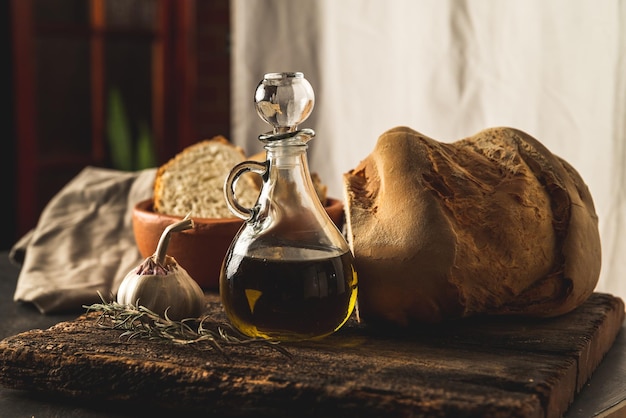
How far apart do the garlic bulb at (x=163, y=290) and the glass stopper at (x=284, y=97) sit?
235 mm

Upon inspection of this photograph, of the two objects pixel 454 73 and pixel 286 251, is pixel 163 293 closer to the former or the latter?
pixel 286 251

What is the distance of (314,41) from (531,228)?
1394mm

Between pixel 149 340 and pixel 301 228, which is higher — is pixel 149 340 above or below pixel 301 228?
below

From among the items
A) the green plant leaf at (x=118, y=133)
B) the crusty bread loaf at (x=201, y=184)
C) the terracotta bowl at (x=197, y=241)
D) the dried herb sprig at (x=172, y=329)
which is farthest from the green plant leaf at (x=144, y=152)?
the dried herb sprig at (x=172, y=329)

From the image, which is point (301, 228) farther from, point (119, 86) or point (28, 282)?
point (119, 86)

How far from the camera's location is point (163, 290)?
105 centimetres

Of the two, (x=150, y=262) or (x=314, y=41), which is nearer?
(x=150, y=262)

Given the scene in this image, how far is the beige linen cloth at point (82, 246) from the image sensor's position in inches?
51.6

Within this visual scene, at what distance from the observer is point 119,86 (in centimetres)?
327

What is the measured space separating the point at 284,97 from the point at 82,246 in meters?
0.77

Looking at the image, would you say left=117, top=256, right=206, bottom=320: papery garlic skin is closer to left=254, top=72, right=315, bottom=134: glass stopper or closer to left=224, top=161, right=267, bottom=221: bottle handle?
left=224, top=161, right=267, bottom=221: bottle handle

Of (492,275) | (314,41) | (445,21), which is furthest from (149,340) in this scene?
(314,41)

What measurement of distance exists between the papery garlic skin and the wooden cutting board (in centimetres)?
6

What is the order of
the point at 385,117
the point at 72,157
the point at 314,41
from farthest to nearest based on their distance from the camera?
the point at 72,157
the point at 314,41
the point at 385,117
